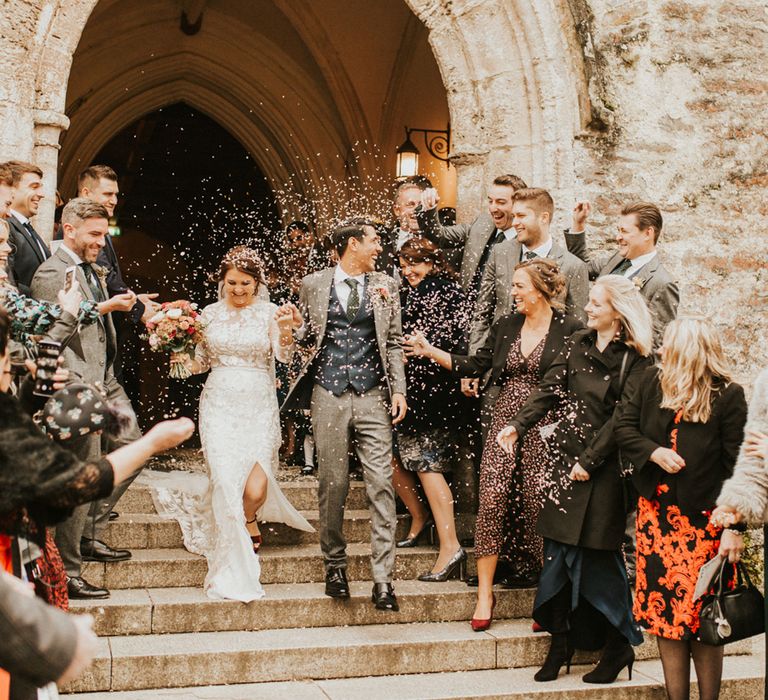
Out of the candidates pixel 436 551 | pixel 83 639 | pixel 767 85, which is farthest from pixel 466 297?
pixel 83 639

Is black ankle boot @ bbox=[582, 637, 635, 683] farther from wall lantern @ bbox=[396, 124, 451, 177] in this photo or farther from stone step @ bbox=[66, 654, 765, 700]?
wall lantern @ bbox=[396, 124, 451, 177]

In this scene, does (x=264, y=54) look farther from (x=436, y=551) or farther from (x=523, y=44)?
(x=436, y=551)

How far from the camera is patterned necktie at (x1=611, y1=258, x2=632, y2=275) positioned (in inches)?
243

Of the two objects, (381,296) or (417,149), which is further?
(417,149)

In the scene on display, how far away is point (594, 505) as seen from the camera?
→ 200 inches

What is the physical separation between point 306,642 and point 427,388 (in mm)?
1735

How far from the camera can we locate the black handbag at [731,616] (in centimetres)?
427

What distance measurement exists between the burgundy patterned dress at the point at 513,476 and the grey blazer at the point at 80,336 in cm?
210

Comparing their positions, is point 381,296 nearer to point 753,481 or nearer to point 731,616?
point 753,481

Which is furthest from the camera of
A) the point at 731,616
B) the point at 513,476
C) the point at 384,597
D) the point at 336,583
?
the point at 513,476

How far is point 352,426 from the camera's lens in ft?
18.0

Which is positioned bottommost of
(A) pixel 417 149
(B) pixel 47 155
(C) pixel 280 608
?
(C) pixel 280 608

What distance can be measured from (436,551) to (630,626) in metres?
1.37

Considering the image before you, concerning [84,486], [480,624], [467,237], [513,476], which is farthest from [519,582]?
[84,486]
